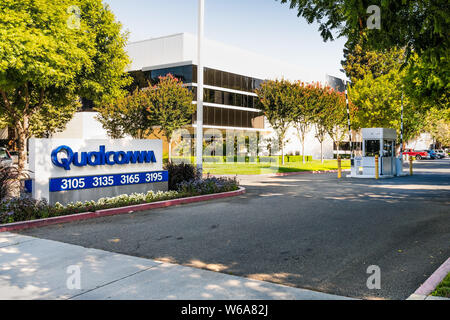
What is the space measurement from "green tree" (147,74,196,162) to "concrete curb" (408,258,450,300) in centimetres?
3102

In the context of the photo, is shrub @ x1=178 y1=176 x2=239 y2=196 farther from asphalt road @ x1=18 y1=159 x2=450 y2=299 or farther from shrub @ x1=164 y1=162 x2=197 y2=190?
asphalt road @ x1=18 y1=159 x2=450 y2=299

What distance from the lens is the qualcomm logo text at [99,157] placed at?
35.3 feet

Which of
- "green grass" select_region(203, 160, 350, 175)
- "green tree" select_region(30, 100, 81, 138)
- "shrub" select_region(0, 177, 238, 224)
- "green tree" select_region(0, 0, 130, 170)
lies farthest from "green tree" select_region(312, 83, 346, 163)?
"shrub" select_region(0, 177, 238, 224)

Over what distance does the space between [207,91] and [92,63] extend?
2503cm

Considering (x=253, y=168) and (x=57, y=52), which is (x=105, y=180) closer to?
(x=57, y=52)

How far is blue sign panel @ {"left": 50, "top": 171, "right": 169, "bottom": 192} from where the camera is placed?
34.6 feet

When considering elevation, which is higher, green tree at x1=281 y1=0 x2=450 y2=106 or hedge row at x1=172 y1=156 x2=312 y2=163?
green tree at x1=281 y1=0 x2=450 y2=106

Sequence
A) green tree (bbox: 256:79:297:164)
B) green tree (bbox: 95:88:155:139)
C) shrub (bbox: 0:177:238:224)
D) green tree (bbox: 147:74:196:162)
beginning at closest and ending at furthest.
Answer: shrub (bbox: 0:177:238:224), green tree (bbox: 256:79:297:164), green tree (bbox: 147:74:196:162), green tree (bbox: 95:88:155:139)

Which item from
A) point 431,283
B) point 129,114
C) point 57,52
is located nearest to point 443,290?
point 431,283

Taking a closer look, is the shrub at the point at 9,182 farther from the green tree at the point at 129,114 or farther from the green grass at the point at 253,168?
the green tree at the point at 129,114

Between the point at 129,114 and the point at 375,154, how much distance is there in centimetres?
2156

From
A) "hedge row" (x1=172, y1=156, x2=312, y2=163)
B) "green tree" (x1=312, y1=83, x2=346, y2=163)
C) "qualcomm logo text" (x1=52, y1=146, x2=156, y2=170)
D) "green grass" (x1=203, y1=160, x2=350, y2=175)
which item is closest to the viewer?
"qualcomm logo text" (x1=52, y1=146, x2=156, y2=170)

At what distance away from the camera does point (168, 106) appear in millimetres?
35312

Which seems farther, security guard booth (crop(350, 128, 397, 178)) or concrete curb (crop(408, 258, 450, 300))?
security guard booth (crop(350, 128, 397, 178))
